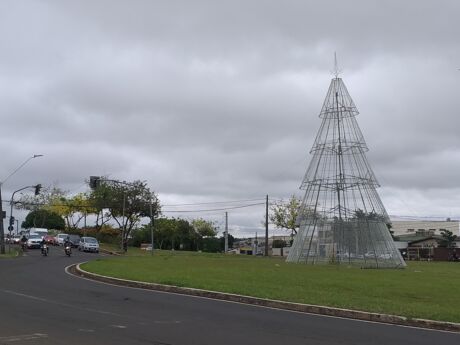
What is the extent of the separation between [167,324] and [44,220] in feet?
373

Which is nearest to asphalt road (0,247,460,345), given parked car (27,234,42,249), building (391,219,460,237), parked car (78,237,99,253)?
parked car (78,237,99,253)

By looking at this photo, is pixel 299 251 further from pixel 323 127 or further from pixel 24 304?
pixel 24 304

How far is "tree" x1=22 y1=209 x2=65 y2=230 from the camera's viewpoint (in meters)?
118

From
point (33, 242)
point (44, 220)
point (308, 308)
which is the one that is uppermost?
point (44, 220)

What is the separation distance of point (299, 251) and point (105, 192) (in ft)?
137

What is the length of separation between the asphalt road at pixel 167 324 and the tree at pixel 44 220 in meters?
104

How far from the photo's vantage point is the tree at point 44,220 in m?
118

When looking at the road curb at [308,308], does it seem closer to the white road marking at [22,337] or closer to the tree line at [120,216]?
the white road marking at [22,337]

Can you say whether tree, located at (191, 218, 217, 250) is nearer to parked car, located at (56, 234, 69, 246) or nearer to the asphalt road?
parked car, located at (56, 234, 69, 246)

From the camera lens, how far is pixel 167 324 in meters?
12.1

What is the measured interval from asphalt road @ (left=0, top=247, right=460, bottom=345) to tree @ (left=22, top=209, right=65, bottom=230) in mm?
103676

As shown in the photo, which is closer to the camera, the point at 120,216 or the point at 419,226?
the point at 120,216

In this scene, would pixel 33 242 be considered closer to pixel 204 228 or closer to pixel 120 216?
pixel 120 216

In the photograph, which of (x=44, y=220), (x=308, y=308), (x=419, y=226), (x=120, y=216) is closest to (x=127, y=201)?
(x=120, y=216)
